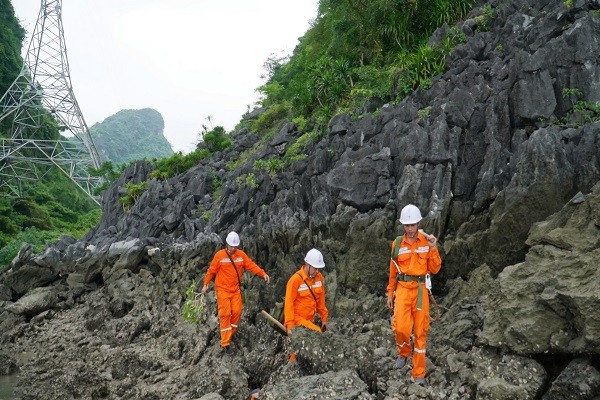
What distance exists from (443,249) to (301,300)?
8.16ft

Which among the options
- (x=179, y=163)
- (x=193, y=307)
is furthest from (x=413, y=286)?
(x=179, y=163)

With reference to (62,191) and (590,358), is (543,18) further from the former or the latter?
(62,191)

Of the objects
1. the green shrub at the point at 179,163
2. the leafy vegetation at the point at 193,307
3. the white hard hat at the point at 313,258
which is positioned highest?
the green shrub at the point at 179,163

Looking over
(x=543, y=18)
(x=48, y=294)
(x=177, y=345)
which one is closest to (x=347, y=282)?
(x=177, y=345)

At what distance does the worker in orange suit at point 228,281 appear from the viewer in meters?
9.12

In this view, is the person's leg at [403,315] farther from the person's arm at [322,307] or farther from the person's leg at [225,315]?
the person's leg at [225,315]

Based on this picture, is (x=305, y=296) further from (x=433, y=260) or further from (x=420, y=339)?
(x=433, y=260)

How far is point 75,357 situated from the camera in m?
11.7

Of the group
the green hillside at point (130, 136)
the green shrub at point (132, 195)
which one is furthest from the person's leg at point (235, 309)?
the green hillside at point (130, 136)

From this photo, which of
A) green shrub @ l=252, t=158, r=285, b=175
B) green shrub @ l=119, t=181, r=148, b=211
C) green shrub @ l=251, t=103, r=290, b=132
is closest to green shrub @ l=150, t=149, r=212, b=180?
green shrub @ l=119, t=181, r=148, b=211

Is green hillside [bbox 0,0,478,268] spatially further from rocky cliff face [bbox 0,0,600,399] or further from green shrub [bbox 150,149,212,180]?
rocky cliff face [bbox 0,0,600,399]

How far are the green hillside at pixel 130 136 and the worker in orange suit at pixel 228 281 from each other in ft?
204

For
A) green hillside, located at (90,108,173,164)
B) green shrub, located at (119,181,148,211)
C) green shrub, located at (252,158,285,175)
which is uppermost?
green hillside, located at (90,108,173,164)

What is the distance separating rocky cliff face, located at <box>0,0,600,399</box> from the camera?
5.75 m
